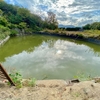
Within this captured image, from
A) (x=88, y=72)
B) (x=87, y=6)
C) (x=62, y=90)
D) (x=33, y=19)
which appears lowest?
(x=88, y=72)

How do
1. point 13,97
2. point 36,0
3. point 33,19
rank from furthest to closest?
point 36,0 < point 33,19 < point 13,97

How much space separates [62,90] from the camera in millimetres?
3768

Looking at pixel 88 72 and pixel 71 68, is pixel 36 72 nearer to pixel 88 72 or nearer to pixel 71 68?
pixel 71 68

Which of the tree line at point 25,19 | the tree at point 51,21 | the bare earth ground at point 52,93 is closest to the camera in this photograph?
the bare earth ground at point 52,93

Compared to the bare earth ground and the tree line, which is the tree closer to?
the tree line

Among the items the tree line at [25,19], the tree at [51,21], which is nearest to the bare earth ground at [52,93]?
the tree line at [25,19]

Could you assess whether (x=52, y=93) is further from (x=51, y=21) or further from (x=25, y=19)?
(x=51, y=21)

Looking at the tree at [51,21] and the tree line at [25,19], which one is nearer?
the tree line at [25,19]

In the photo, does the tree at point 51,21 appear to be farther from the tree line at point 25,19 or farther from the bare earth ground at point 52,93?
the bare earth ground at point 52,93

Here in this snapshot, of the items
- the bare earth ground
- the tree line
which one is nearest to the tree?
the tree line

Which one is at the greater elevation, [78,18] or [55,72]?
[78,18]

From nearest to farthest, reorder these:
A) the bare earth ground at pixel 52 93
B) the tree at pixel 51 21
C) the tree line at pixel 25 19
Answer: the bare earth ground at pixel 52 93 → the tree line at pixel 25 19 → the tree at pixel 51 21

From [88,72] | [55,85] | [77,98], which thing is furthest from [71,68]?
[77,98]

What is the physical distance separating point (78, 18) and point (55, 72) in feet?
94.2
